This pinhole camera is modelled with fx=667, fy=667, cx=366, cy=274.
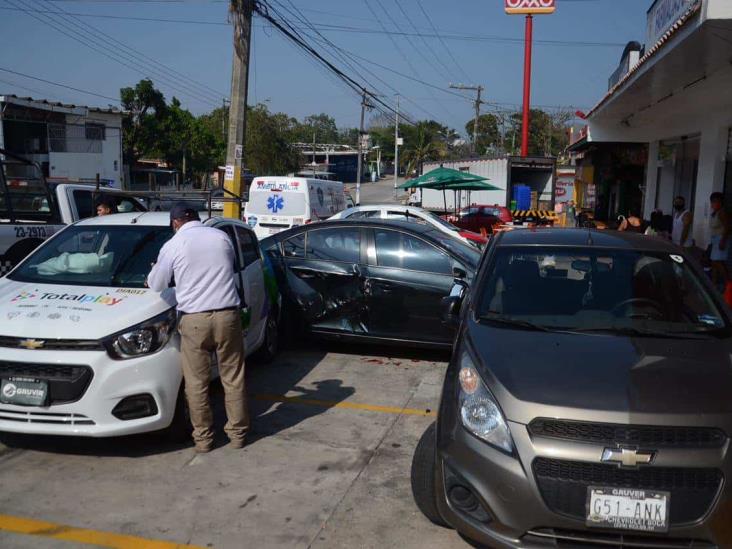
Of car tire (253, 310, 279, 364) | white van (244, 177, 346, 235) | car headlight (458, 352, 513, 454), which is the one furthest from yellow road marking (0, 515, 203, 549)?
white van (244, 177, 346, 235)

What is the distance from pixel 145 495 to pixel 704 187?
13070 mm

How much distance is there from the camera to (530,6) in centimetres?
Answer: 2906

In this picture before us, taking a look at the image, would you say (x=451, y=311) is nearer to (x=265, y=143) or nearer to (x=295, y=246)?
(x=295, y=246)

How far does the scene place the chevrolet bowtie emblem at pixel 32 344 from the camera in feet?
14.4

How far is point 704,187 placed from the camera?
45.0 feet

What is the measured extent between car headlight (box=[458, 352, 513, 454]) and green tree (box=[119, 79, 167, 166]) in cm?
4198

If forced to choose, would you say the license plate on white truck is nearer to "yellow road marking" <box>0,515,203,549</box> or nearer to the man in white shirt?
"yellow road marking" <box>0,515,203,549</box>

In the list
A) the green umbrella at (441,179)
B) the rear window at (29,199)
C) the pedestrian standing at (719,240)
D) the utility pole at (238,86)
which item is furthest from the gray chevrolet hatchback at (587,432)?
the green umbrella at (441,179)

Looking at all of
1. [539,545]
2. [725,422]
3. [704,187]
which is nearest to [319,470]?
[539,545]

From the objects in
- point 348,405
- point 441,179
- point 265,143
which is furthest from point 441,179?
point 265,143

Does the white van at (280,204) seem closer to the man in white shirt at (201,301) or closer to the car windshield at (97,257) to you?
the car windshield at (97,257)

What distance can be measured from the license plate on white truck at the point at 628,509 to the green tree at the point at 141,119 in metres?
42.7

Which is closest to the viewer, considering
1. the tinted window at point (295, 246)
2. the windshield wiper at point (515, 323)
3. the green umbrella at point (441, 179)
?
the windshield wiper at point (515, 323)

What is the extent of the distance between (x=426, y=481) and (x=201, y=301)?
6.37ft
